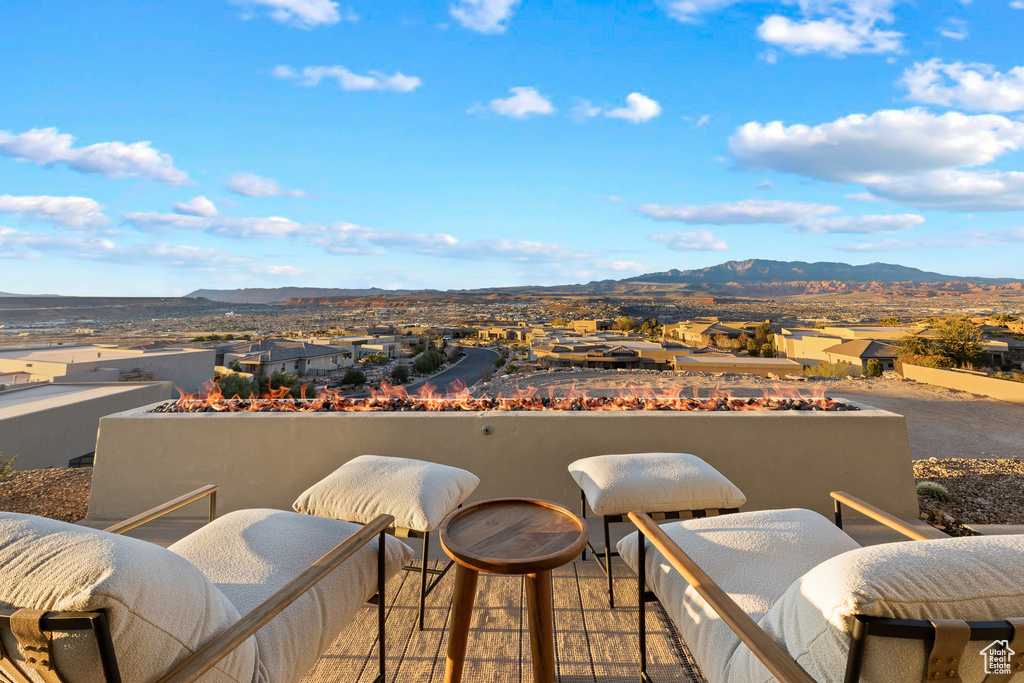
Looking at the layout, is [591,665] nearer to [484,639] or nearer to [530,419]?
[484,639]

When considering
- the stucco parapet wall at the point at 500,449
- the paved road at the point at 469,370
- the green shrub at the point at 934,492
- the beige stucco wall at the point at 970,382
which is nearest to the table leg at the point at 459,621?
the stucco parapet wall at the point at 500,449

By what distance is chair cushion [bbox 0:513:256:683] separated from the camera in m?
0.74

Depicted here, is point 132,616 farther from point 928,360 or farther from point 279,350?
point 279,350

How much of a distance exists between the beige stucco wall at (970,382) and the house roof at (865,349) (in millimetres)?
5963

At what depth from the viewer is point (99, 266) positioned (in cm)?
4706

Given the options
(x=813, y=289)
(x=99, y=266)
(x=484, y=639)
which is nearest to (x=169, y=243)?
(x=99, y=266)

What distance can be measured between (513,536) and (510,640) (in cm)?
64

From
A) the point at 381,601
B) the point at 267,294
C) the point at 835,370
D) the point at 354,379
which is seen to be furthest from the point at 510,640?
the point at 267,294

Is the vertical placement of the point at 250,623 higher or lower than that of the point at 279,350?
higher

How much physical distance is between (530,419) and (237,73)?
12.3 metres

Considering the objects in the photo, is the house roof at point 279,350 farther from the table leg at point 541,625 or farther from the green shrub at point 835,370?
the green shrub at point 835,370

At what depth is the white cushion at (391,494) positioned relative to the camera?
1.83m

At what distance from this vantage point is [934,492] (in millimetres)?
3307

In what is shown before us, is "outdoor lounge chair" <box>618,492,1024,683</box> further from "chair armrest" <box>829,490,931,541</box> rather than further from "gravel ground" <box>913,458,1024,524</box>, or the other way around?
"gravel ground" <box>913,458,1024,524</box>
